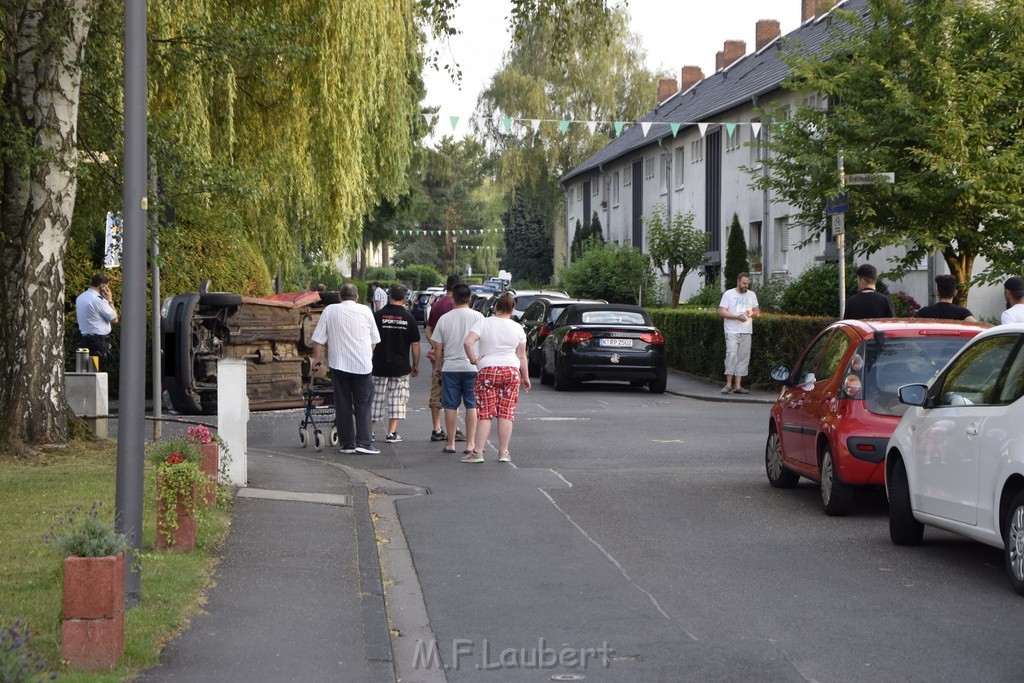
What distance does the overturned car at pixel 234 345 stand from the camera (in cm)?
1883

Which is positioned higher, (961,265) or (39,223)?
(961,265)

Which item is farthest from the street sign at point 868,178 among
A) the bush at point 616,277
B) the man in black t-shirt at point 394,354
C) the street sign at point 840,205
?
the bush at point 616,277

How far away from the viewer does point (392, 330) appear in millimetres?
15633

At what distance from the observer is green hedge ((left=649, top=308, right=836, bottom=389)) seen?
76.4 feet

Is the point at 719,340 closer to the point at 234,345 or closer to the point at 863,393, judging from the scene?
the point at 234,345

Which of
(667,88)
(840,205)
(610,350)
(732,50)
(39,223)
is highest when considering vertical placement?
(732,50)

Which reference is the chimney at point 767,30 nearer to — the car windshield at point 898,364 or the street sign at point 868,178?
the street sign at point 868,178

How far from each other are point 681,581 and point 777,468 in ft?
14.7

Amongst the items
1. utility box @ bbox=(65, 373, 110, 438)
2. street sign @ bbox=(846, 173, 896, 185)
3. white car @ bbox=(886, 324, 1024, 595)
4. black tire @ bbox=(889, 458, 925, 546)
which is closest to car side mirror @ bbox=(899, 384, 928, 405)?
white car @ bbox=(886, 324, 1024, 595)

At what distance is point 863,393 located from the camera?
34.6 feet

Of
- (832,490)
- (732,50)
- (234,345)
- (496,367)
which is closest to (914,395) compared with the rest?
(832,490)

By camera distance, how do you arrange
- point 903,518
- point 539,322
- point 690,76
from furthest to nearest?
point 690,76 < point 539,322 < point 903,518

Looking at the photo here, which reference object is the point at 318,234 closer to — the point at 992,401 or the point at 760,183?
the point at 760,183

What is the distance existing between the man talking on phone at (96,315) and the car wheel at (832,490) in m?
11.9
